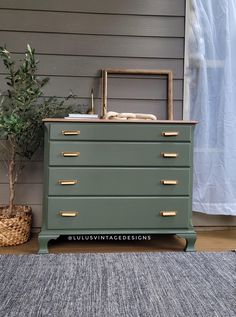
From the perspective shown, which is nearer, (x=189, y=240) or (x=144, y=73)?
(x=189, y=240)

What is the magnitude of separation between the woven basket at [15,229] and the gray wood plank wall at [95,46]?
21 cm

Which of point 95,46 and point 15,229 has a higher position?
point 95,46

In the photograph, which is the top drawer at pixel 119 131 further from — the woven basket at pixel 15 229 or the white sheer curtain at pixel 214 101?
the woven basket at pixel 15 229

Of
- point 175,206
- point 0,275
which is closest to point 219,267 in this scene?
point 175,206

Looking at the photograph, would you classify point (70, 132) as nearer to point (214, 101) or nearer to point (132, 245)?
point (132, 245)

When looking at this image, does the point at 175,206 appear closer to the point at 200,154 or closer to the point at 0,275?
the point at 200,154

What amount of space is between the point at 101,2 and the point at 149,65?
1.97 ft

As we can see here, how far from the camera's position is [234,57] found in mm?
2541

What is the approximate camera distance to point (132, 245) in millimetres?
2340

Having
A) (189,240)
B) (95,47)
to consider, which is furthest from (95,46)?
(189,240)

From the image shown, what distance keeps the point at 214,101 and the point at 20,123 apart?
1.46 metres

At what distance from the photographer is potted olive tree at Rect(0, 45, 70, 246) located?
2180 millimetres

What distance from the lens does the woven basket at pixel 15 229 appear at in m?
2.21

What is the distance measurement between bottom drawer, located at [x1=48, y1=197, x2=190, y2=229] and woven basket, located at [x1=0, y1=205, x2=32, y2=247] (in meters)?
0.33
